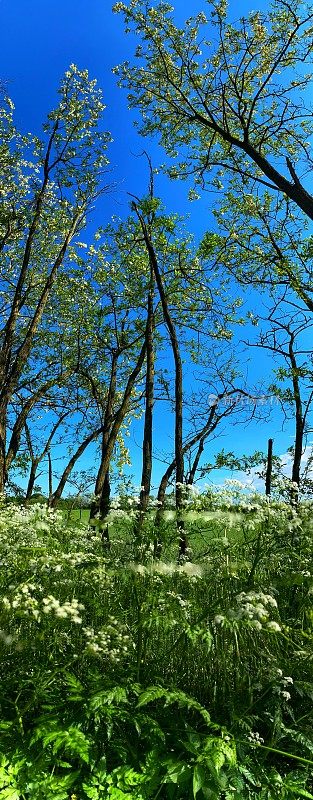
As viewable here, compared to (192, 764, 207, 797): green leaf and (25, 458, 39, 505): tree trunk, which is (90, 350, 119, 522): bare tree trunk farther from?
(192, 764, 207, 797): green leaf

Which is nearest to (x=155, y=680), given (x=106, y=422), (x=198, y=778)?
(x=198, y=778)

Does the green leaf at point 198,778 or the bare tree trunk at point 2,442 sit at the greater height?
the bare tree trunk at point 2,442

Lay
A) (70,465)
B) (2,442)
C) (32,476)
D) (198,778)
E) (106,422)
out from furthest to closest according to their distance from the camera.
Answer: (32,476) → (70,465) → (106,422) → (2,442) → (198,778)

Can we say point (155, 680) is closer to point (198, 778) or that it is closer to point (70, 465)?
point (198, 778)

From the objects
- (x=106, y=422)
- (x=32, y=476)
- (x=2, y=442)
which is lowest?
(x=2, y=442)

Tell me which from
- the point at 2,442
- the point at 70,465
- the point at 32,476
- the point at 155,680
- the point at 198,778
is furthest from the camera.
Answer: the point at 32,476

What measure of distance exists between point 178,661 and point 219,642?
35 cm

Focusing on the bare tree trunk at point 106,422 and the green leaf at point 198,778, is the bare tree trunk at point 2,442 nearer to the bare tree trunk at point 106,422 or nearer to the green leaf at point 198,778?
the bare tree trunk at point 106,422

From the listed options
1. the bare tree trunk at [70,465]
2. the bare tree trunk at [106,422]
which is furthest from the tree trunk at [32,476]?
the bare tree trunk at [106,422]

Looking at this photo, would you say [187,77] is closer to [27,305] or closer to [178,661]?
[27,305]

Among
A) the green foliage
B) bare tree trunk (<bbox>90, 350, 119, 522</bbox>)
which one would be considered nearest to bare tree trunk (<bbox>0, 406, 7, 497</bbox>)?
bare tree trunk (<bbox>90, 350, 119, 522</bbox>)

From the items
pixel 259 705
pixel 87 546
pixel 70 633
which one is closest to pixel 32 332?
pixel 87 546

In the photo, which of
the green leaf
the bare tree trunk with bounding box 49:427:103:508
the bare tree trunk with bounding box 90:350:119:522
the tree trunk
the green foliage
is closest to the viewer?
the green leaf

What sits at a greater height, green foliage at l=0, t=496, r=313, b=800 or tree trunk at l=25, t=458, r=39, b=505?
tree trunk at l=25, t=458, r=39, b=505
